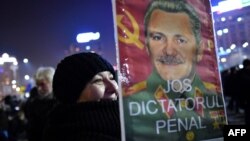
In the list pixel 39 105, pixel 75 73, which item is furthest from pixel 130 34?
pixel 39 105

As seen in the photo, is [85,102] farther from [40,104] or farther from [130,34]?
[40,104]

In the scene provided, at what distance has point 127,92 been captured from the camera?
2.08 meters

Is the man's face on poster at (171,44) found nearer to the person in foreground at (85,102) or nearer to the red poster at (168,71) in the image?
the red poster at (168,71)

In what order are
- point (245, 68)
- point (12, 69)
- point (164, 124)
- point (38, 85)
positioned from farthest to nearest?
1. point (12, 69)
2. point (245, 68)
3. point (38, 85)
4. point (164, 124)

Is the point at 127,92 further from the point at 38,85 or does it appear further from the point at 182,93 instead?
the point at 38,85

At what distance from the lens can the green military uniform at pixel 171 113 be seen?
211cm

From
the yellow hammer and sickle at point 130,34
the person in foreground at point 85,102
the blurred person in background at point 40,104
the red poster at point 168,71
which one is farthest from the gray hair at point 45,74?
the yellow hammer and sickle at point 130,34

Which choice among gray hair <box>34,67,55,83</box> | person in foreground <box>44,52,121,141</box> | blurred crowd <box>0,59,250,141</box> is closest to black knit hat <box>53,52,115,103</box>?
person in foreground <box>44,52,121,141</box>

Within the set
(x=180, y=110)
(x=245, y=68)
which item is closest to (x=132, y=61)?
(x=180, y=110)

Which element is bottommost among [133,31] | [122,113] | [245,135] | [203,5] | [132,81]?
[245,135]

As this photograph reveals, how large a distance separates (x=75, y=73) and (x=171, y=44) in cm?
61

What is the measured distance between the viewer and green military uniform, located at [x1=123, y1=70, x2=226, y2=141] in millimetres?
2105

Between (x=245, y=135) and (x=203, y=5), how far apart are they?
0.86m

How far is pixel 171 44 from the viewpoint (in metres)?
2.30
